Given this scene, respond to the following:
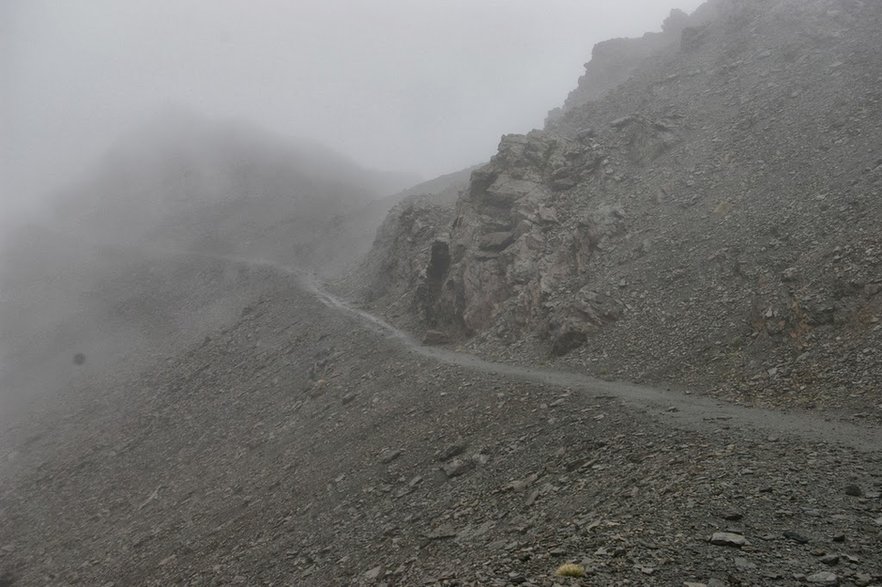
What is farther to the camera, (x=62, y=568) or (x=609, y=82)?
(x=609, y=82)

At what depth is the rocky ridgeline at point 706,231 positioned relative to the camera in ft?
58.0

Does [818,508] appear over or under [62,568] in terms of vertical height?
over

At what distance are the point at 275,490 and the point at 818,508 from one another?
17722mm

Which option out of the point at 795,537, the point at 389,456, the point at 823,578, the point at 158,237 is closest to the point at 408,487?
the point at 389,456

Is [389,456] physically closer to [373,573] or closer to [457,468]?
[457,468]

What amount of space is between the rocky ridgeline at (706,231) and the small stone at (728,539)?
736 centimetres

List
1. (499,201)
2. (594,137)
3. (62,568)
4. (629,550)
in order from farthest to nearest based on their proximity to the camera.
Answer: (594,137) < (499,201) < (62,568) < (629,550)

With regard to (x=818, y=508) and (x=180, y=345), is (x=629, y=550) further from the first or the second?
(x=180, y=345)

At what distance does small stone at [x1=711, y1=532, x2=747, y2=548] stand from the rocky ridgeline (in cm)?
736

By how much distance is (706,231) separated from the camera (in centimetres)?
2456

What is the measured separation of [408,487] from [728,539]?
32.5ft

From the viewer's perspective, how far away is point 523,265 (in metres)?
29.8

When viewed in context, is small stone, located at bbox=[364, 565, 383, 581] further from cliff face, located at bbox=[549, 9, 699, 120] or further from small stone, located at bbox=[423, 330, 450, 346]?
cliff face, located at bbox=[549, 9, 699, 120]

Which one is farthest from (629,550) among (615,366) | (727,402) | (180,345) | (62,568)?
(180,345)
